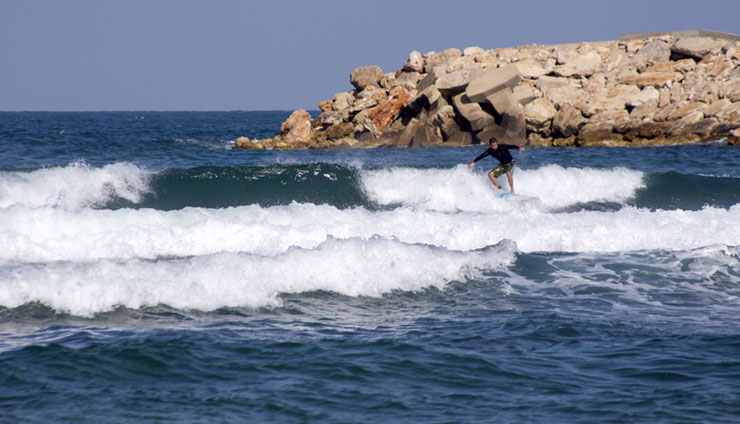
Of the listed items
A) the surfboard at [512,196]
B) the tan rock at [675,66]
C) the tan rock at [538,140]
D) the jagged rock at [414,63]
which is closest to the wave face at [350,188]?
the surfboard at [512,196]

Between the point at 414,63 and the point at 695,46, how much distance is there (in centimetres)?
1365

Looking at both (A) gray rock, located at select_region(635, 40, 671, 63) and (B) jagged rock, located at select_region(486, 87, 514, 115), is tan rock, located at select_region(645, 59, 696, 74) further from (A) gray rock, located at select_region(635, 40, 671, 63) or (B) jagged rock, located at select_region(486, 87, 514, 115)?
(B) jagged rock, located at select_region(486, 87, 514, 115)

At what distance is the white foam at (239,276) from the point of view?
26.1 feet

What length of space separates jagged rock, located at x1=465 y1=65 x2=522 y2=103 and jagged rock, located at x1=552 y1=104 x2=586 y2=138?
2444 mm

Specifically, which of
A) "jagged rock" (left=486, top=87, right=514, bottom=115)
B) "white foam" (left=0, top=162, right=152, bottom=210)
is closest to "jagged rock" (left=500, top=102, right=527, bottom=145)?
"jagged rock" (left=486, top=87, right=514, bottom=115)

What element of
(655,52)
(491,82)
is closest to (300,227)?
(491,82)

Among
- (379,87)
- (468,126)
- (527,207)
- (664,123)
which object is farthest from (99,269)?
(379,87)

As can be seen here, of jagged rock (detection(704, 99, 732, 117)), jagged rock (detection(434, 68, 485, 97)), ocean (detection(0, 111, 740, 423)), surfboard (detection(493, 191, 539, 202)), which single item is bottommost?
ocean (detection(0, 111, 740, 423))

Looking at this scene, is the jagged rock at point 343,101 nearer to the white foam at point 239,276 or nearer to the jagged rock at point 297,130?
the jagged rock at point 297,130

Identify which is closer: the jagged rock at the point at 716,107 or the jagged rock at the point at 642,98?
the jagged rock at the point at 716,107

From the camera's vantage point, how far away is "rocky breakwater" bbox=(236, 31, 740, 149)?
3036 cm

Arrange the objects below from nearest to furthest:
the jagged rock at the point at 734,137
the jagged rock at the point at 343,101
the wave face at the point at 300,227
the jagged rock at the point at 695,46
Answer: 1. the wave face at the point at 300,227
2. the jagged rock at the point at 734,137
3. the jagged rock at the point at 695,46
4. the jagged rock at the point at 343,101

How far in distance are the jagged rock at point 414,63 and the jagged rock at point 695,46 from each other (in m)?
12.4

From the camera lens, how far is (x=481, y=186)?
18.5 meters
